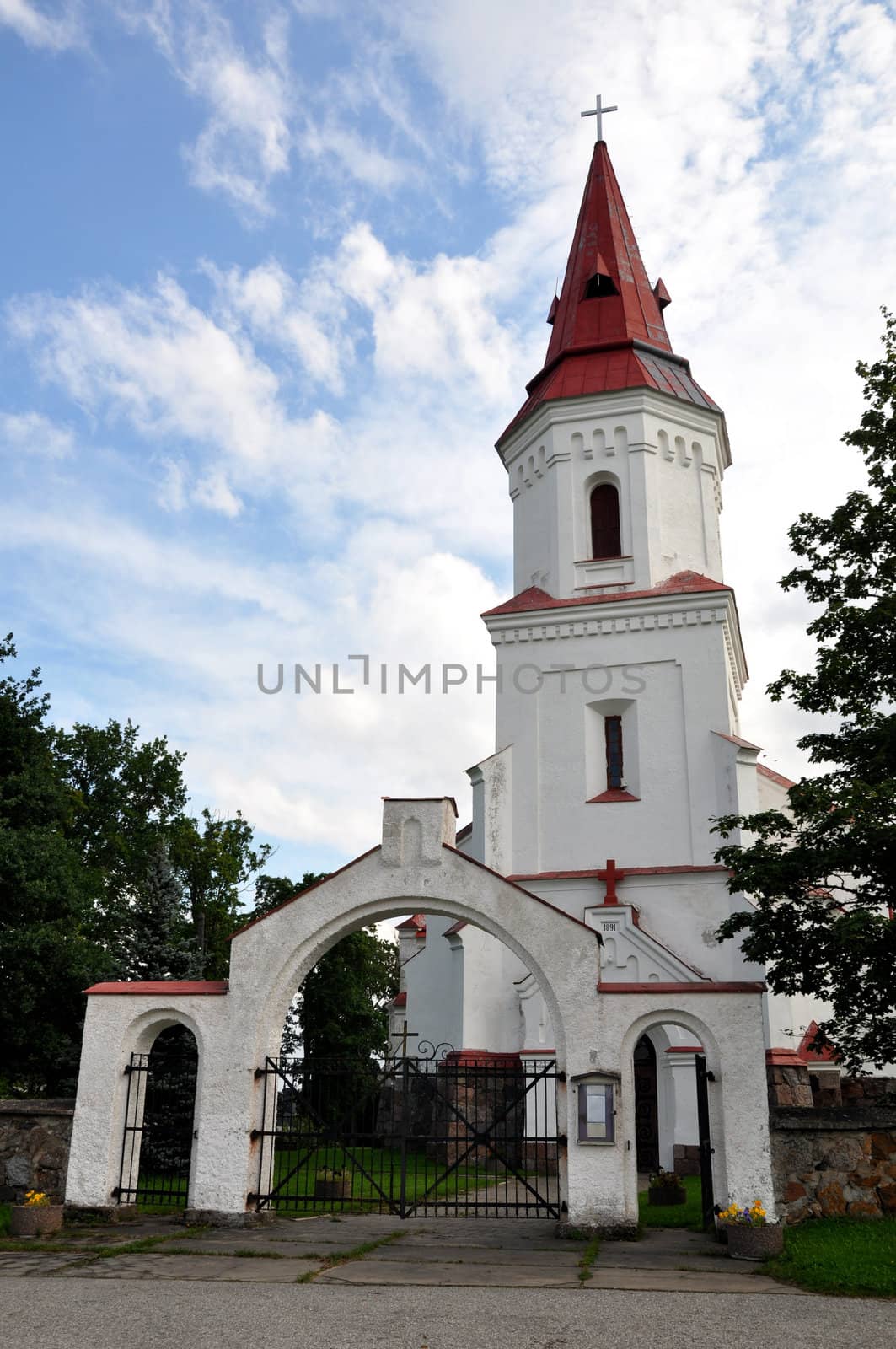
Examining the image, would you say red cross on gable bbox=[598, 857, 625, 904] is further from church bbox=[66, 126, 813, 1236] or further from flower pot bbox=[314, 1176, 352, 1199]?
flower pot bbox=[314, 1176, 352, 1199]

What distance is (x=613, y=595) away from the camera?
21.7 meters

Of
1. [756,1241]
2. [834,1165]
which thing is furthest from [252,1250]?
[834,1165]

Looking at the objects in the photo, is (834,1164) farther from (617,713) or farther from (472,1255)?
(617,713)

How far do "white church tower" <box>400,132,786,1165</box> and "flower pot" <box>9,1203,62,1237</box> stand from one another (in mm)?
9874

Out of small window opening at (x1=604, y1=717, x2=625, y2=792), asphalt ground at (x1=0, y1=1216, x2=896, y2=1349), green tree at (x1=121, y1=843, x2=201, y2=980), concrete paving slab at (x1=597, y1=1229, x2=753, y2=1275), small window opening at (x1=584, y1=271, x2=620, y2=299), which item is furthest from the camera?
small window opening at (x1=584, y1=271, x2=620, y2=299)

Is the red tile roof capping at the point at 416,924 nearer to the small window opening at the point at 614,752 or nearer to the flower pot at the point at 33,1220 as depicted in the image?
the small window opening at the point at 614,752

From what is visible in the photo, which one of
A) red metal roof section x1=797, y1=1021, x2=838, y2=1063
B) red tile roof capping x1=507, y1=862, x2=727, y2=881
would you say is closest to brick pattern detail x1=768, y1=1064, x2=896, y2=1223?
red metal roof section x1=797, y1=1021, x2=838, y2=1063

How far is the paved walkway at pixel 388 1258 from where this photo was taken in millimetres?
8188

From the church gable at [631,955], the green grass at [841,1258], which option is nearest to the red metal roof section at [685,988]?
the green grass at [841,1258]

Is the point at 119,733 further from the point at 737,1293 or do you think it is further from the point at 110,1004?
the point at 737,1293

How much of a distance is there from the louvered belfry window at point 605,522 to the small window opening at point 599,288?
5.56 metres

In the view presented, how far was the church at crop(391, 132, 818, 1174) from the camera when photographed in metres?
18.8

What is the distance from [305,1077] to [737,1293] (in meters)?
6.49

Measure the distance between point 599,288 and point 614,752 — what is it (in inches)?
459
